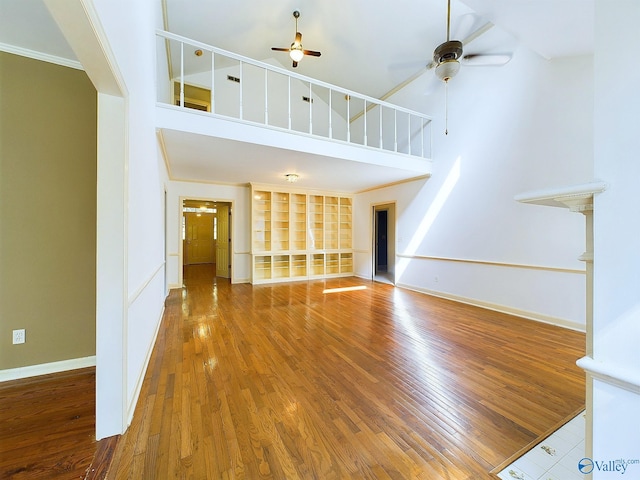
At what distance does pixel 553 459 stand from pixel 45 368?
3635 mm

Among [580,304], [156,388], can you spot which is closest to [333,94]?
[580,304]

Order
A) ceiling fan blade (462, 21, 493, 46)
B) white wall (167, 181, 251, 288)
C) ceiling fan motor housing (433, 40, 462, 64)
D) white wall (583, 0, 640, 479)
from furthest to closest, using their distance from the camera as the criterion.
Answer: white wall (167, 181, 251, 288) < ceiling fan blade (462, 21, 493, 46) < ceiling fan motor housing (433, 40, 462, 64) < white wall (583, 0, 640, 479)

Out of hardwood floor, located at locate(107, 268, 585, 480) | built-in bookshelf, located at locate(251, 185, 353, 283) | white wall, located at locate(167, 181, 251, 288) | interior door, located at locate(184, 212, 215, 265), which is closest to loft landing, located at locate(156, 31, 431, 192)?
white wall, located at locate(167, 181, 251, 288)

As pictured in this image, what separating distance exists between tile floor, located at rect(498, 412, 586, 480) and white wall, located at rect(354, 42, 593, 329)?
239 centimetres

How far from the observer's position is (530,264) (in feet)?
11.6

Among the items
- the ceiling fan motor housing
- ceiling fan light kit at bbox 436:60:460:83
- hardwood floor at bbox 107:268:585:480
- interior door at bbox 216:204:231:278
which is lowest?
hardwood floor at bbox 107:268:585:480

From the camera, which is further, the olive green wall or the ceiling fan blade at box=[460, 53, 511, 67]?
the ceiling fan blade at box=[460, 53, 511, 67]

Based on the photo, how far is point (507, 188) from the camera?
148 inches

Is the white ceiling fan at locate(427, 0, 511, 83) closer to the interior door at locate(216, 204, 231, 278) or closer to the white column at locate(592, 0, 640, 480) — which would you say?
the white column at locate(592, 0, 640, 480)

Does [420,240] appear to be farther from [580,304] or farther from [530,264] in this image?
[580,304]

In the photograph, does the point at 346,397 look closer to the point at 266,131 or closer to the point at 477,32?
the point at 266,131

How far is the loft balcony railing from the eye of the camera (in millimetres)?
5059

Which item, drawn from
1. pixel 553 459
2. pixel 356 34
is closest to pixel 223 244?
pixel 356 34

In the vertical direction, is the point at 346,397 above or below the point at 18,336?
below
